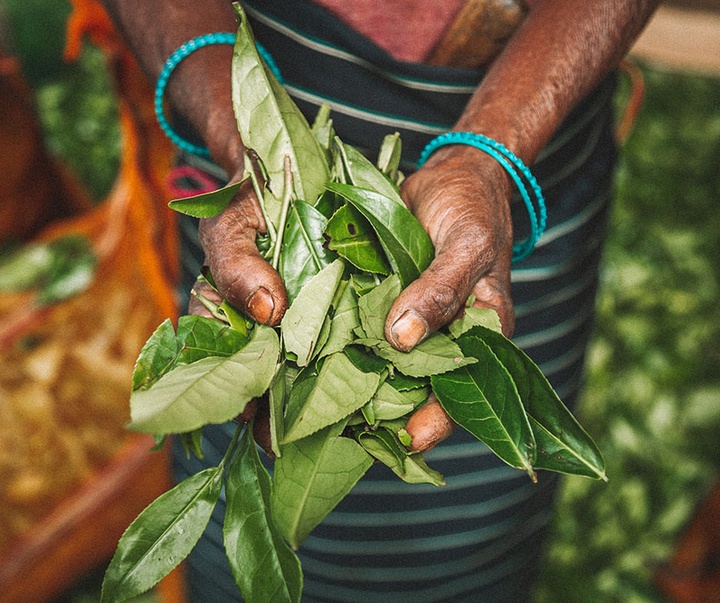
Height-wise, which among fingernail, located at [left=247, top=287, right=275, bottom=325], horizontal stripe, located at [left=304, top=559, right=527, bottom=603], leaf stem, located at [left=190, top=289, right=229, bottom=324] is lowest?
horizontal stripe, located at [left=304, top=559, right=527, bottom=603]

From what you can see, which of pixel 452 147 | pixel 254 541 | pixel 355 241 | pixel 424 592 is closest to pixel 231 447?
pixel 254 541

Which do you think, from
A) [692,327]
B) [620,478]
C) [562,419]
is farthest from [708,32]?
[562,419]

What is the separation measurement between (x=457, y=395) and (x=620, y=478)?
1096 mm

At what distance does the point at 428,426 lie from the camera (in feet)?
1.77

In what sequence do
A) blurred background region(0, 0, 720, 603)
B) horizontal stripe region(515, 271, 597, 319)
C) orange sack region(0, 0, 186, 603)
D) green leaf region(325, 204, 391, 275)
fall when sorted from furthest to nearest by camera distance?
blurred background region(0, 0, 720, 603) → orange sack region(0, 0, 186, 603) → horizontal stripe region(515, 271, 597, 319) → green leaf region(325, 204, 391, 275)

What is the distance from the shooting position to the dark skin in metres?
0.53

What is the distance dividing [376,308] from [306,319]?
0.05 m

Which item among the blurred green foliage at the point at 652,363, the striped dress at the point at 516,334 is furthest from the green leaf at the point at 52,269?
the blurred green foliage at the point at 652,363

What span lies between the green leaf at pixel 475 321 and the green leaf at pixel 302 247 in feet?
0.37

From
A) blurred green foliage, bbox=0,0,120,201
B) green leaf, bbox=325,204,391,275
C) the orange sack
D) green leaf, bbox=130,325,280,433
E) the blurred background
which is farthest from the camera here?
blurred green foliage, bbox=0,0,120,201

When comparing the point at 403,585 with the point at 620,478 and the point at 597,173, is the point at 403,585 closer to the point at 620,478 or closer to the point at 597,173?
the point at 597,173

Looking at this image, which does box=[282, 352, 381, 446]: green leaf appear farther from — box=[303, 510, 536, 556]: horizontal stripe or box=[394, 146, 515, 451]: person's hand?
box=[303, 510, 536, 556]: horizontal stripe

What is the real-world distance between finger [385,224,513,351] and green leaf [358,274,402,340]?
0.01m

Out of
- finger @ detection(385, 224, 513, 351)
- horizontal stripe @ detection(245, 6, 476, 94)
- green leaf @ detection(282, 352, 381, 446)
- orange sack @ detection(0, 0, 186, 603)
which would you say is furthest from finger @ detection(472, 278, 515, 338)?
orange sack @ detection(0, 0, 186, 603)
